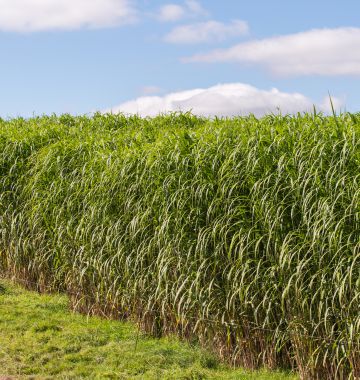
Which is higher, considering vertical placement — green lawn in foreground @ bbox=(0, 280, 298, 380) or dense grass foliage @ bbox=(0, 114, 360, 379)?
dense grass foliage @ bbox=(0, 114, 360, 379)

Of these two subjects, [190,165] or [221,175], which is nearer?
[221,175]

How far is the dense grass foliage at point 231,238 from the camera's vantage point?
16.1 feet

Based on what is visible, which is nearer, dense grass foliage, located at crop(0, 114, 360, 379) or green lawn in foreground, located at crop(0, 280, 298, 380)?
dense grass foliage, located at crop(0, 114, 360, 379)

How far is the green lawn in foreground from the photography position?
5387 millimetres

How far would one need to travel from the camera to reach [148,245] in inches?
244

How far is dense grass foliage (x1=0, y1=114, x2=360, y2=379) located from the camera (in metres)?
4.89

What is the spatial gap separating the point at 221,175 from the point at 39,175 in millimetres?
3036

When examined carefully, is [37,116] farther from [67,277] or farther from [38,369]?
[38,369]

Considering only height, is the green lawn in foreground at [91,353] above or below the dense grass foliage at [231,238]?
below

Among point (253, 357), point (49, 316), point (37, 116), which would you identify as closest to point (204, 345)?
point (253, 357)

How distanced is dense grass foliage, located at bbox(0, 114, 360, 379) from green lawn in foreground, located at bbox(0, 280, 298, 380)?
18cm

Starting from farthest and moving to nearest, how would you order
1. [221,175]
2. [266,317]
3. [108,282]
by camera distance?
[108,282]
[221,175]
[266,317]

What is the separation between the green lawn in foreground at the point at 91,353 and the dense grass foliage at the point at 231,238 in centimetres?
18

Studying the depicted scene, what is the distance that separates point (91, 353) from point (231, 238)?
1.58 m
